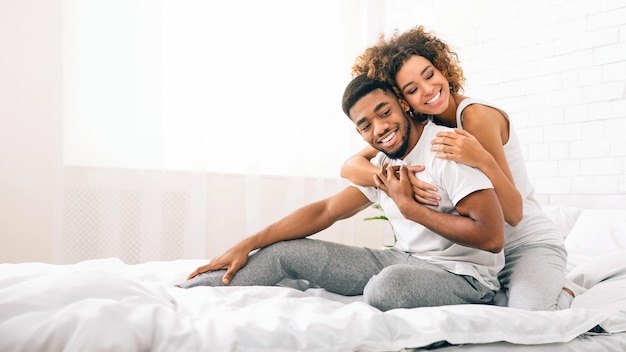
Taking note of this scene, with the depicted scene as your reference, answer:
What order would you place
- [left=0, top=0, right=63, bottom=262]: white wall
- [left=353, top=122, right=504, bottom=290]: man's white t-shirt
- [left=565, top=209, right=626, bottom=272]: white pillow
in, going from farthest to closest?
[left=0, top=0, right=63, bottom=262]: white wall < [left=565, top=209, right=626, bottom=272]: white pillow < [left=353, top=122, right=504, bottom=290]: man's white t-shirt

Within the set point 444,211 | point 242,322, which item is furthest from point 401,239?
point 242,322

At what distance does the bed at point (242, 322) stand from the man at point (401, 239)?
0.14m

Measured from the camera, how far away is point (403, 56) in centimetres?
184

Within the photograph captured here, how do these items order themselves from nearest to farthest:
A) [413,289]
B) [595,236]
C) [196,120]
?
1. [413,289]
2. [595,236]
3. [196,120]

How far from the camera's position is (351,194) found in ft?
6.30

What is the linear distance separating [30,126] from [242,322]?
2465 mm

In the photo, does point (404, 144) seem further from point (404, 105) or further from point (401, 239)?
point (401, 239)

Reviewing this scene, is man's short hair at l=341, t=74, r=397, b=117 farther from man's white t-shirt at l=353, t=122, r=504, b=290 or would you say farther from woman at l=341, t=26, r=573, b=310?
man's white t-shirt at l=353, t=122, r=504, b=290

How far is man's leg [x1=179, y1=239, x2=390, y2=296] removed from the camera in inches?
65.4

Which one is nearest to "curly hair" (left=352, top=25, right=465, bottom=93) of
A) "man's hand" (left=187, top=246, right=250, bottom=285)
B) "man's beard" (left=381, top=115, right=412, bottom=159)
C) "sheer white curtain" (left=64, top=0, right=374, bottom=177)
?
"man's beard" (left=381, top=115, right=412, bottom=159)

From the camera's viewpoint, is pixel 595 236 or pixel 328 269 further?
pixel 595 236

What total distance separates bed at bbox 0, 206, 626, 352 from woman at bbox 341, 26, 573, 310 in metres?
0.20

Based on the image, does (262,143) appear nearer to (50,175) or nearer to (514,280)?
(50,175)

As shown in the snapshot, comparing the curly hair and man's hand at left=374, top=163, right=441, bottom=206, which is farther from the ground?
the curly hair
